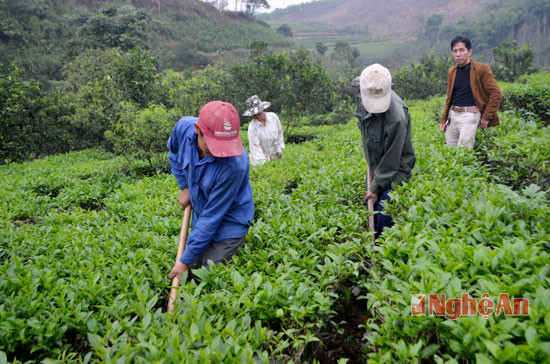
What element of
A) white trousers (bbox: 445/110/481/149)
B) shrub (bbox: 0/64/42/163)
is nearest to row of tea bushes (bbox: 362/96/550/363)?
white trousers (bbox: 445/110/481/149)

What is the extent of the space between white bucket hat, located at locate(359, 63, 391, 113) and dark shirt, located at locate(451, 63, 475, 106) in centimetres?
220

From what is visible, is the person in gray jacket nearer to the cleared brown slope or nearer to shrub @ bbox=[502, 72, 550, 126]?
Answer: shrub @ bbox=[502, 72, 550, 126]

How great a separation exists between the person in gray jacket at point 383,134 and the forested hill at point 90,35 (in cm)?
3055

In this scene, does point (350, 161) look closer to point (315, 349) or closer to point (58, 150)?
point (315, 349)

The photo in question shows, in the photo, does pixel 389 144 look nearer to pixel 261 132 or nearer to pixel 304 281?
pixel 304 281

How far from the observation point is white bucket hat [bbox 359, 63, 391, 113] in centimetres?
284

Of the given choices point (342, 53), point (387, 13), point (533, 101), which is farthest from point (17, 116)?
point (387, 13)

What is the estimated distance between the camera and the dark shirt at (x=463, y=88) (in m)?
4.43

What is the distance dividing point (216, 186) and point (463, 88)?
3.76 m

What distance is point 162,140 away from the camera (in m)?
7.49

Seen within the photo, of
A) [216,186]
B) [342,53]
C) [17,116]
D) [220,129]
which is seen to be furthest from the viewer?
[342,53]

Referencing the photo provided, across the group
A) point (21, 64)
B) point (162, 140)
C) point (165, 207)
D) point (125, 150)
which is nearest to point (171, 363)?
point (165, 207)

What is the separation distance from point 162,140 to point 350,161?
458cm

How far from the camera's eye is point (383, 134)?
3.14m
